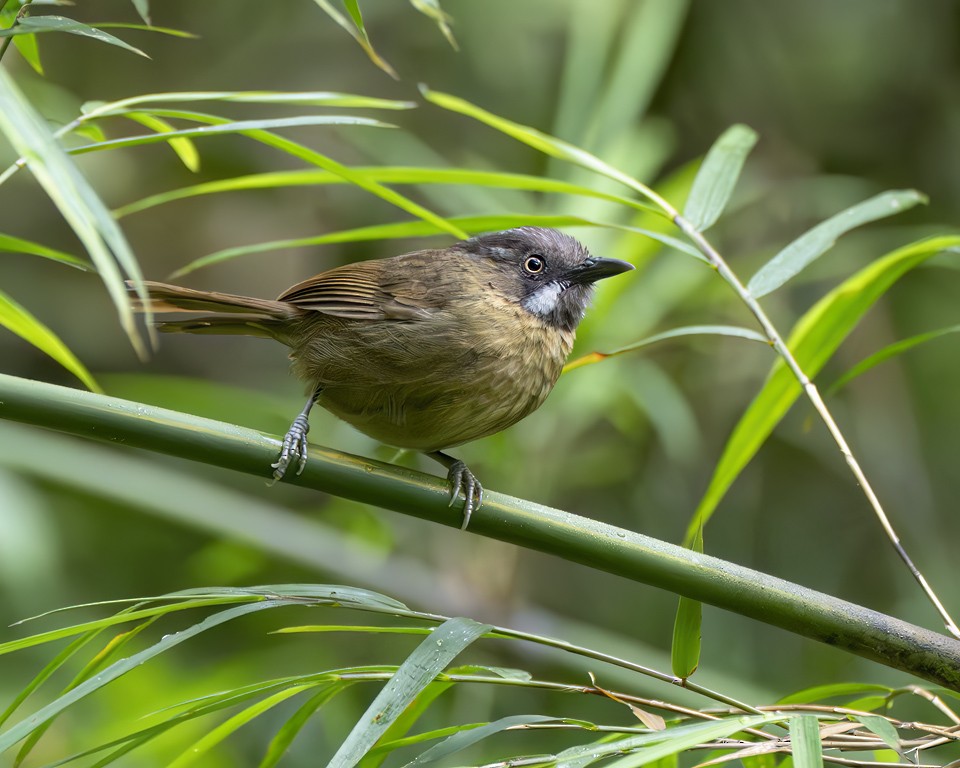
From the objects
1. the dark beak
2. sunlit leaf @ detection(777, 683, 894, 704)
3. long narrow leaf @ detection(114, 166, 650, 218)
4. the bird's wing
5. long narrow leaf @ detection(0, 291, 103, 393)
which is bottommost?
sunlit leaf @ detection(777, 683, 894, 704)

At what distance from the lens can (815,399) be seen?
2076 millimetres

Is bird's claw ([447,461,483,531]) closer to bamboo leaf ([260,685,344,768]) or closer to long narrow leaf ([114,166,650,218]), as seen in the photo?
bamboo leaf ([260,685,344,768])

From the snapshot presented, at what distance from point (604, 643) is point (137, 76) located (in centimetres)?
417

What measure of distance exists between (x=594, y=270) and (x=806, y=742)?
1.88m

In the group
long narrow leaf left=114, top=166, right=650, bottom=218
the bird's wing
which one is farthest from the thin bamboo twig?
the bird's wing

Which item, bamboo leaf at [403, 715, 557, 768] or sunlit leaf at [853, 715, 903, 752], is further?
bamboo leaf at [403, 715, 557, 768]

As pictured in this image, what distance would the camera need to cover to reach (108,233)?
1.20 meters

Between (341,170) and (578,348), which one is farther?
(578,348)

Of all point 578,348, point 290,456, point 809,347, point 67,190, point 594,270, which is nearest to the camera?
point 67,190

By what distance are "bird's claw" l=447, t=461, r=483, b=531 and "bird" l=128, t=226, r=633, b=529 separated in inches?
0.4

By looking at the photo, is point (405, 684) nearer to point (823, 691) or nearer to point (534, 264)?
point (823, 691)

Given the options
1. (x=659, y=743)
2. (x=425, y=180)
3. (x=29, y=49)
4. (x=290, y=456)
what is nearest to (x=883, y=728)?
(x=659, y=743)

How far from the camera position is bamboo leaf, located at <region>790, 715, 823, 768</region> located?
1507 mm

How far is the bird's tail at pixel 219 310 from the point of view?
2.95 m
